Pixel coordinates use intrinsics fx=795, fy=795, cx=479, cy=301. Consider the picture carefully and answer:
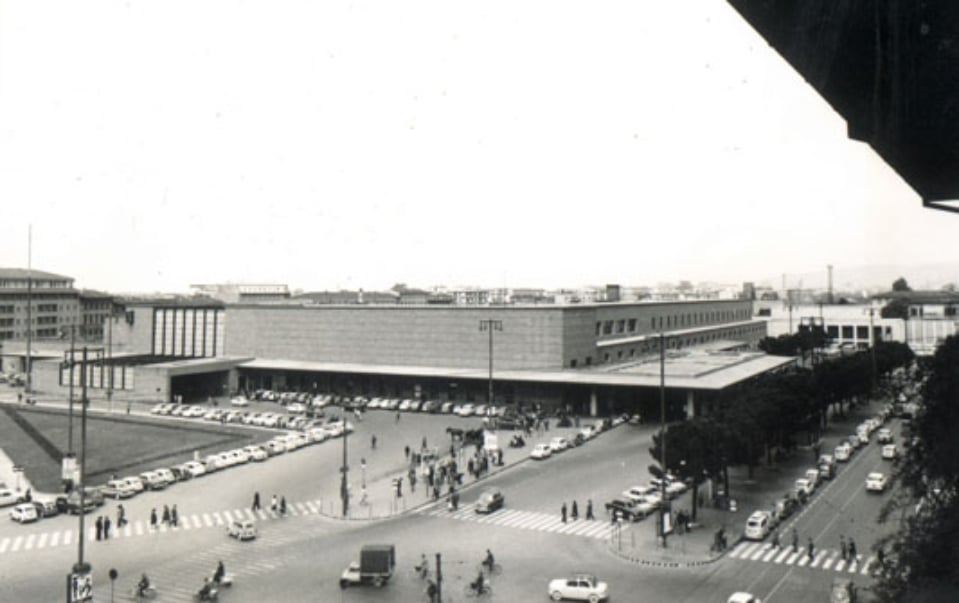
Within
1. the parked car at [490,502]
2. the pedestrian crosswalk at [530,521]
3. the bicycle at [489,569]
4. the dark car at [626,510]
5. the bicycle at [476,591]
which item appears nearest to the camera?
the bicycle at [476,591]

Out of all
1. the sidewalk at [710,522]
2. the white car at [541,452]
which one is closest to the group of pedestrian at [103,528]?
the sidewalk at [710,522]

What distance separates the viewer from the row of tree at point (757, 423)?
3191 cm

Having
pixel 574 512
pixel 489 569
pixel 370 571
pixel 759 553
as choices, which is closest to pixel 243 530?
pixel 370 571

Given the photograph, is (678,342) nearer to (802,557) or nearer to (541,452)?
(541,452)

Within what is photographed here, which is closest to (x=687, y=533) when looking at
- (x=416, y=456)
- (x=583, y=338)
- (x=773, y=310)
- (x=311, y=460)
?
(x=416, y=456)

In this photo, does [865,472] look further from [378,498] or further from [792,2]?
[792,2]

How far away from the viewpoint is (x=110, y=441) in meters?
50.8

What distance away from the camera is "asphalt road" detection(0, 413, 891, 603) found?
24688mm

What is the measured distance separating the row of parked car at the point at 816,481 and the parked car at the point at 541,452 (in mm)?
13335

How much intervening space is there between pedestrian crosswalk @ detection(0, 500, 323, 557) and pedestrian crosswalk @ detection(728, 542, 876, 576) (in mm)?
17863

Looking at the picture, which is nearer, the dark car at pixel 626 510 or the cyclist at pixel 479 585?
the cyclist at pixel 479 585

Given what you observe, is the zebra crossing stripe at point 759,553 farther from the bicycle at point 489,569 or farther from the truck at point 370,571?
the truck at point 370,571

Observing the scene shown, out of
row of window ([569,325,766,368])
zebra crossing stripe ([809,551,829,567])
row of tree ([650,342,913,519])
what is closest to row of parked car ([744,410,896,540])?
row of tree ([650,342,913,519])

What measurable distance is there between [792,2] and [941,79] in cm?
235
